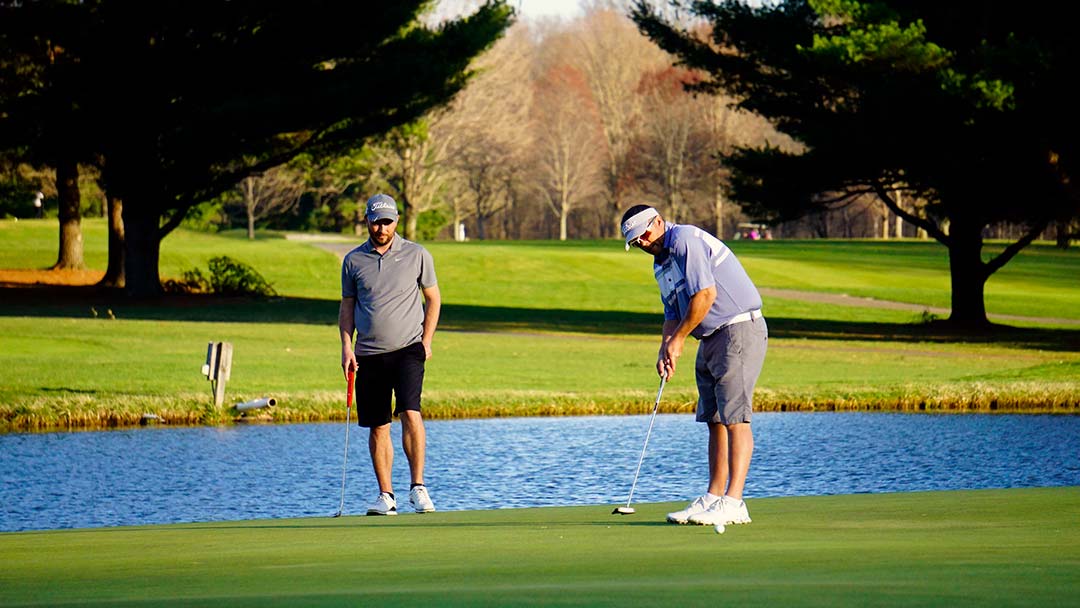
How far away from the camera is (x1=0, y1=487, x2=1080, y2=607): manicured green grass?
215 inches

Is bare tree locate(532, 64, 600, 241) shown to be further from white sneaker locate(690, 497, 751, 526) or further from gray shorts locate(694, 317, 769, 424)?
white sneaker locate(690, 497, 751, 526)

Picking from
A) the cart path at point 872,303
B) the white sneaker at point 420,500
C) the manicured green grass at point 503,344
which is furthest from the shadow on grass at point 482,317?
the white sneaker at point 420,500

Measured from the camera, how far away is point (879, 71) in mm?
32969

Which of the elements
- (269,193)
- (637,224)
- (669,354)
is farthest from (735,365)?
(269,193)

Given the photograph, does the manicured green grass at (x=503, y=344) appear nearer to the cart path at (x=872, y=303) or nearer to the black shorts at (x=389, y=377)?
the cart path at (x=872, y=303)

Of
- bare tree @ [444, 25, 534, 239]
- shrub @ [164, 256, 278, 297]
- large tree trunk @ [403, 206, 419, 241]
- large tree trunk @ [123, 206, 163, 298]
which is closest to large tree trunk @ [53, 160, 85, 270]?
shrub @ [164, 256, 278, 297]

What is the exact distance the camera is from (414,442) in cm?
1089

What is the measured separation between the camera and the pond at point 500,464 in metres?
13.0

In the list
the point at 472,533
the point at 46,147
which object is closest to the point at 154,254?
the point at 46,147

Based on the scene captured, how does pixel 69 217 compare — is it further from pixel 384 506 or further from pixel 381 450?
pixel 384 506

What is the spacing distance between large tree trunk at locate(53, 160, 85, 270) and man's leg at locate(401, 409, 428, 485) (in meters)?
37.9

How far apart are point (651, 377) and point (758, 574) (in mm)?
19200

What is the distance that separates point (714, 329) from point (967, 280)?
→ 31.5 metres

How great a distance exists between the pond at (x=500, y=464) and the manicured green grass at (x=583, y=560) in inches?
116
